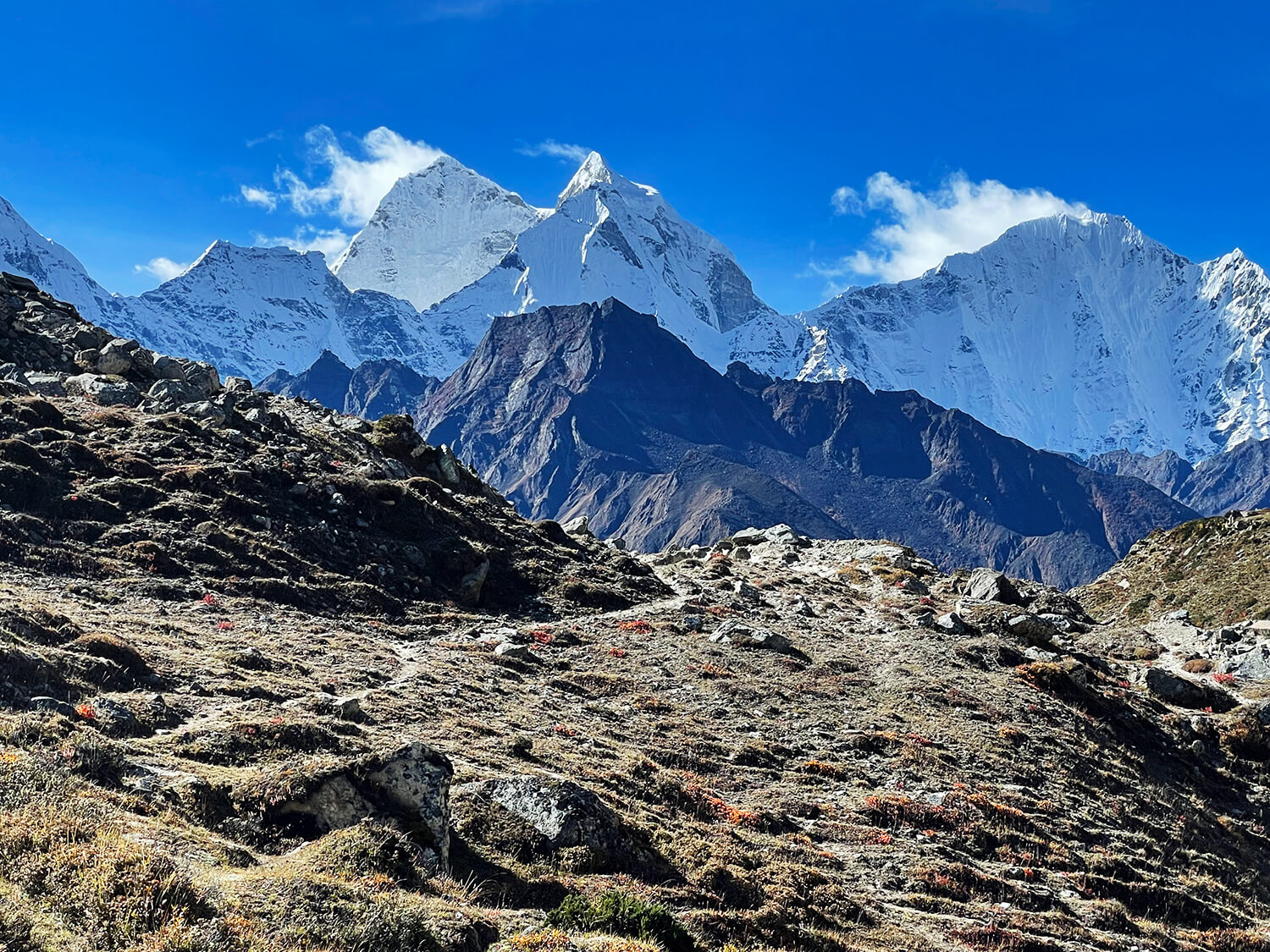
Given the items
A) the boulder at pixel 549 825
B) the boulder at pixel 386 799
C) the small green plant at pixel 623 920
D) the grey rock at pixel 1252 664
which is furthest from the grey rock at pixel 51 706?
the grey rock at pixel 1252 664

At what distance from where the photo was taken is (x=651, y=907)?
13.5 meters

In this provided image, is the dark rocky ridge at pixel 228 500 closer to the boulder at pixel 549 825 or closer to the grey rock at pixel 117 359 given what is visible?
the grey rock at pixel 117 359

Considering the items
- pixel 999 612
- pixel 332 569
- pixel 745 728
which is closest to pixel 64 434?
pixel 332 569

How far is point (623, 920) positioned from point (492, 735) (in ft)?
33.3

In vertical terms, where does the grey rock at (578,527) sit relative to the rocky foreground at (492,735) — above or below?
above

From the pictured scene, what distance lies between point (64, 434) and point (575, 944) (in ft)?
126

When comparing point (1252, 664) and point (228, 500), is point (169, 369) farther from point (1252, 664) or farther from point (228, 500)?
point (1252, 664)

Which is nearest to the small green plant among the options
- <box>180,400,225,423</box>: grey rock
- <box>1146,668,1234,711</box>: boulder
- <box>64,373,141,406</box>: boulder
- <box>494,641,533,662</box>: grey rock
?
<box>494,641,533,662</box>: grey rock

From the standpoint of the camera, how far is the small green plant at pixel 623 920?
43.0 feet

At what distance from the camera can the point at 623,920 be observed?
13266 millimetres

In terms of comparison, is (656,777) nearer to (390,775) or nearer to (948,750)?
(390,775)

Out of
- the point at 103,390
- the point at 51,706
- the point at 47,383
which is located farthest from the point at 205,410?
the point at 51,706

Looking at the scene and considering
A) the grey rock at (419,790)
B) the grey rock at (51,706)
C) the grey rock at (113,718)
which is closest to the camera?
the grey rock at (419,790)

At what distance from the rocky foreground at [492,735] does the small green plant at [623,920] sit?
0.20 feet
